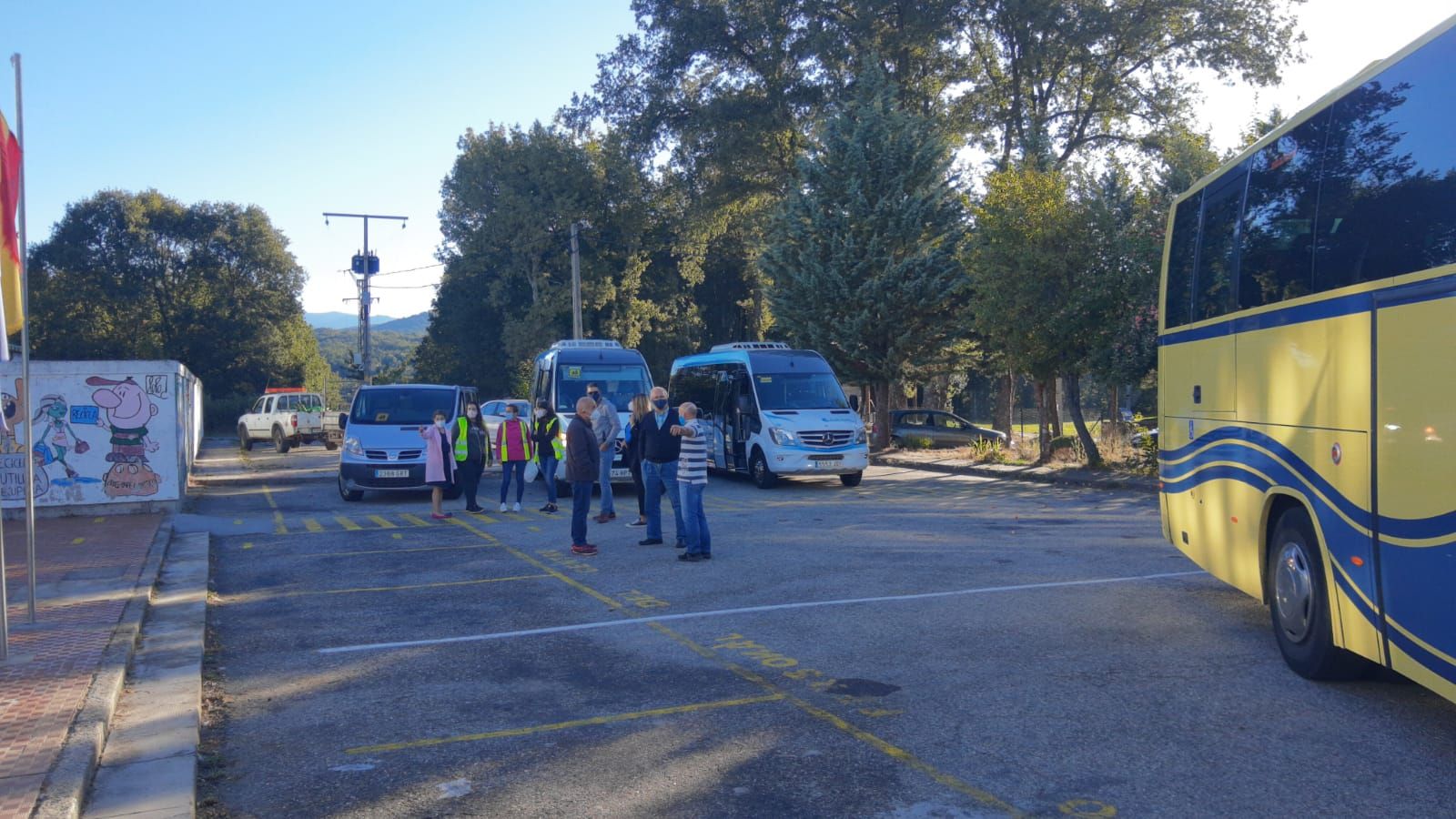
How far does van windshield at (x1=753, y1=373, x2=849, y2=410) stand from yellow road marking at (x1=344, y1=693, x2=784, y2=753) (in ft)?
49.1

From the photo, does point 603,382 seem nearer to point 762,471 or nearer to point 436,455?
point 762,471

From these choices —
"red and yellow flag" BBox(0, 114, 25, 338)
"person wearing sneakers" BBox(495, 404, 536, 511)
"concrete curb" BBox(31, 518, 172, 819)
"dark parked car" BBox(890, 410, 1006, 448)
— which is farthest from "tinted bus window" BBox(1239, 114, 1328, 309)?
"dark parked car" BBox(890, 410, 1006, 448)

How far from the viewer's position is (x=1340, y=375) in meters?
6.11

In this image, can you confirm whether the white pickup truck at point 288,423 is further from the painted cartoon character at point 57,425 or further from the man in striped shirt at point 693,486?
the man in striped shirt at point 693,486

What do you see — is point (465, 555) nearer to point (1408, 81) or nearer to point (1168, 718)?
point (1168, 718)

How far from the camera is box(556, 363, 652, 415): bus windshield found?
67.6 ft

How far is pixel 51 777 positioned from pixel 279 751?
1059 millimetres

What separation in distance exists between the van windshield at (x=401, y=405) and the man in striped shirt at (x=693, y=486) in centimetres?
864

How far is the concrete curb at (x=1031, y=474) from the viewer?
21.1 meters

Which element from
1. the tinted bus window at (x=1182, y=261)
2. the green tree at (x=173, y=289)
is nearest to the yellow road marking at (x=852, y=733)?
the tinted bus window at (x=1182, y=261)

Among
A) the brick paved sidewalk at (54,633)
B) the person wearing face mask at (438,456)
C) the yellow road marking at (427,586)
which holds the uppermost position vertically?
the person wearing face mask at (438,456)

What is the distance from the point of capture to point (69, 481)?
16.1 m

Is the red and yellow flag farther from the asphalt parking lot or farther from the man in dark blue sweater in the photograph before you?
the man in dark blue sweater

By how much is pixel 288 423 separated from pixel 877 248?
2109cm
